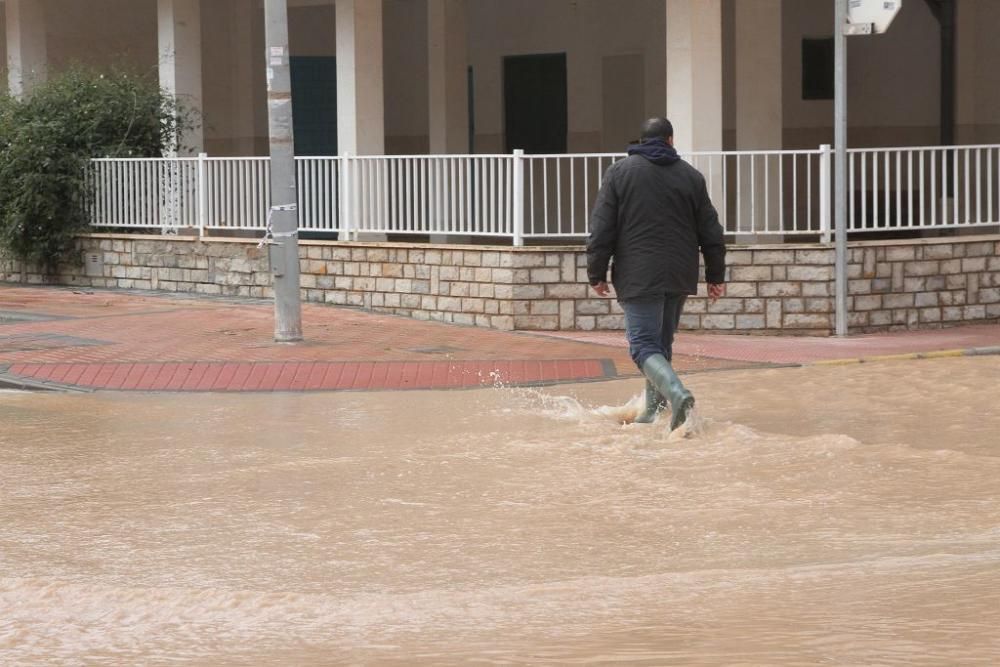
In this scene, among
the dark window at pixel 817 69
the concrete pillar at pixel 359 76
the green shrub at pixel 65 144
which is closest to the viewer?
the concrete pillar at pixel 359 76

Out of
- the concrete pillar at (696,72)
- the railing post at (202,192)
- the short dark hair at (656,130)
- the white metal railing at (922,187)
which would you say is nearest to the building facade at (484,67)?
the railing post at (202,192)

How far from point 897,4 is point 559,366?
A: 4141mm

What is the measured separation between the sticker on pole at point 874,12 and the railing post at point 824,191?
1.07 metres

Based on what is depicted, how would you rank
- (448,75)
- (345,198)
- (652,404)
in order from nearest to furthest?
(652,404)
(345,198)
(448,75)

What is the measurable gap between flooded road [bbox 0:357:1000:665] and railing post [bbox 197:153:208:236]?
7.10 meters

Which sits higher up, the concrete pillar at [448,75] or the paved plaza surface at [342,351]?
the concrete pillar at [448,75]

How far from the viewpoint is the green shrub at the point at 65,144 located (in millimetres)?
18469

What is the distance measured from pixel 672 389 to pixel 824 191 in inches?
223

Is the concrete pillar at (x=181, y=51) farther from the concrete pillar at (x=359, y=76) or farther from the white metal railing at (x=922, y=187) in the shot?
the white metal railing at (x=922, y=187)

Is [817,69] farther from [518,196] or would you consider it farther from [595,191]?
[518,196]

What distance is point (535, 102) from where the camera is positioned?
21.8m

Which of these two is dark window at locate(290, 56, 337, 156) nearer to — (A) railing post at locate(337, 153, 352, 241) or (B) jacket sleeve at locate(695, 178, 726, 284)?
(A) railing post at locate(337, 153, 352, 241)

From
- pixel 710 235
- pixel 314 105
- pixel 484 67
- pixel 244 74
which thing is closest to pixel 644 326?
pixel 710 235

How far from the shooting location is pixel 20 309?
15.8 m
